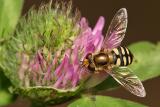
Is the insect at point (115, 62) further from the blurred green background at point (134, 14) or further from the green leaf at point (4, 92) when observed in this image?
the blurred green background at point (134, 14)

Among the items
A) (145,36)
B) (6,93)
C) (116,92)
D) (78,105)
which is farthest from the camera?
(145,36)

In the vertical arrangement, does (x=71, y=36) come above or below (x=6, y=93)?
above

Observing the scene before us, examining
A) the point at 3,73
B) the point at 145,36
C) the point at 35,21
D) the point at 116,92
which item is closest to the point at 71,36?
the point at 35,21

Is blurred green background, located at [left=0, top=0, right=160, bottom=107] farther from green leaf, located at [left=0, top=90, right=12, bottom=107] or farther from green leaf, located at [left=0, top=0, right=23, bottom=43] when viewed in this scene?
green leaf, located at [left=0, top=90, right=12, bottom=107]

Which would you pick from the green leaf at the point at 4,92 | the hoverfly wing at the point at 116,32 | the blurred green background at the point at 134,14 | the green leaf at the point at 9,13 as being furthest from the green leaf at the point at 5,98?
the blurred green background at the point at 134,14

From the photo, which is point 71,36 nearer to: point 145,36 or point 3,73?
point 3,73

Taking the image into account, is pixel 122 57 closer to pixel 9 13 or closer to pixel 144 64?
pixel 144 64
